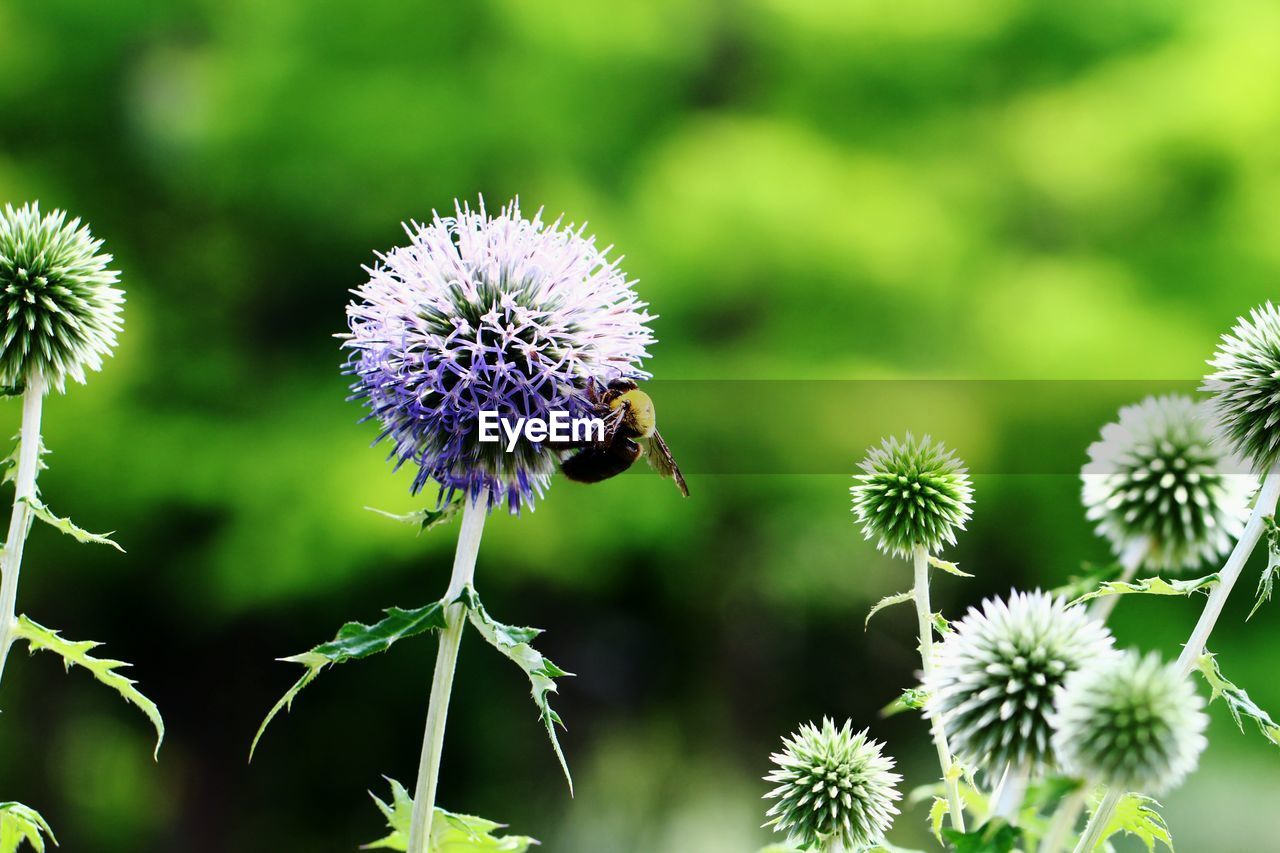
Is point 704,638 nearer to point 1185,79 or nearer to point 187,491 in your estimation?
point 187,491

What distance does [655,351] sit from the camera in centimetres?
844

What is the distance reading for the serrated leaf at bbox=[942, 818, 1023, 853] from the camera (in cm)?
109

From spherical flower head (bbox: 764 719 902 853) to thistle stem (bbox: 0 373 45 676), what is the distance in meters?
1.13

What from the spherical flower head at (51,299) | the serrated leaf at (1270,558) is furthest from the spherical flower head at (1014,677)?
the spherical flower head at (51,299)

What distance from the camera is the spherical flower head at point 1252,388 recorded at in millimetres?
1729

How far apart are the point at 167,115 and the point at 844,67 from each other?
4814 mm

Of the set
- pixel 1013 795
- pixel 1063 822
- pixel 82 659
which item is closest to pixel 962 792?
pixel 1013 795

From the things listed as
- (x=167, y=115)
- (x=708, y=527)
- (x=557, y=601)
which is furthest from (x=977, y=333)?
(x=167, y=115)

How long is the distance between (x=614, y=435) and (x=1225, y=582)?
3.10ft

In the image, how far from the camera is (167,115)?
875 cm

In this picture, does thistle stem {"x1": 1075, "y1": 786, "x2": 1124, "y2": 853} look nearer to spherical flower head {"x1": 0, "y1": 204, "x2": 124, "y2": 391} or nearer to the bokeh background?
spherical flower head {"x1": 0, "y1": 204, "x2": 124, "y2": 391}

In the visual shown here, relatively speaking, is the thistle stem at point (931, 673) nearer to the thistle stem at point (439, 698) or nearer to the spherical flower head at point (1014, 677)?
the spherical flower head at point (1014, 677)

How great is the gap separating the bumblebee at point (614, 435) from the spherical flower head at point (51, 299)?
962 millimetres

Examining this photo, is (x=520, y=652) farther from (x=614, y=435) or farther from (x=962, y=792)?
(x=962, y=792)
